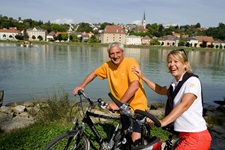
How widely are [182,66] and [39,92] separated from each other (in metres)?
12.6

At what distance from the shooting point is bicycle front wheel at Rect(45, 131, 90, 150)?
3162mm

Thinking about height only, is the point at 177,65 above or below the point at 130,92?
above

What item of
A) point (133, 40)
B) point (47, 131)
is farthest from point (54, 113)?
point (133, 40)

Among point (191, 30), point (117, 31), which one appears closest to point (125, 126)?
point (117, 31)

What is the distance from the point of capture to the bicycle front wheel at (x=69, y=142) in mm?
3162

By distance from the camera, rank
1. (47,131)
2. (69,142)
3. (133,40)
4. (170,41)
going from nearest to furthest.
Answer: (69,142) → (47,131) → (133,40) → (170,41)

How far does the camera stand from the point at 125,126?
360 centimetres

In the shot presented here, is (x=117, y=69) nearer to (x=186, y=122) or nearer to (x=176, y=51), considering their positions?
(x=176, y=51)

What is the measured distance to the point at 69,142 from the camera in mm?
3389

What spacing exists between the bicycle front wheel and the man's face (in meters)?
1.19

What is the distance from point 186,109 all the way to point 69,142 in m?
1.75

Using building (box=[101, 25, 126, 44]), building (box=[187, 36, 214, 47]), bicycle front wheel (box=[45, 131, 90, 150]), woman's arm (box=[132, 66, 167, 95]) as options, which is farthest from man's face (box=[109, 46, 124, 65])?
building (box=[187, 36, 214, 47])

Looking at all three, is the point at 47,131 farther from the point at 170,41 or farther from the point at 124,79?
the point at 170,41

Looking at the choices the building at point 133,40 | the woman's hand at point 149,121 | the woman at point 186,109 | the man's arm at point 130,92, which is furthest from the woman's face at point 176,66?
the building at point 133,40
